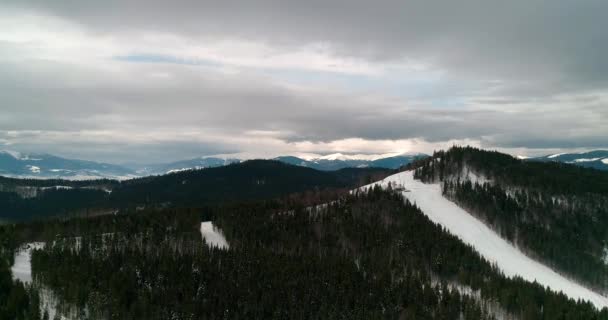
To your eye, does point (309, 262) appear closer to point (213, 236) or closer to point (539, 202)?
point (213, 236)

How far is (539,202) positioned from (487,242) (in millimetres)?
36658

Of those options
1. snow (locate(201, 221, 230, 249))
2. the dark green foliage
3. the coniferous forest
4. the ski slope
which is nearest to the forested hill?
the coniferous forest

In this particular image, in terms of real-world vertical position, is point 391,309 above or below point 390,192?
below

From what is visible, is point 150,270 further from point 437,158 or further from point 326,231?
point 437,158

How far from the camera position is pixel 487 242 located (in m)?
130

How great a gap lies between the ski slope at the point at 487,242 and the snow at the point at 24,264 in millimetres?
118673

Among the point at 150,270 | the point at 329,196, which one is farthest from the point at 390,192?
the point at 150,270

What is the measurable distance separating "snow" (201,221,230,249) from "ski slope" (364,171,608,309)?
7376 centimetres

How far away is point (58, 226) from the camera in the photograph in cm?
11681

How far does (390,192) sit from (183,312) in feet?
334

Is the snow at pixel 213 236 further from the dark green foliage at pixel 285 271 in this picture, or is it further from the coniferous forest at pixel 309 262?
the dark green foliage at pixel 285 271

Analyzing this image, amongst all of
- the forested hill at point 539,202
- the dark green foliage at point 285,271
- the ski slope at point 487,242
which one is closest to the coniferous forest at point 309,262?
the dark green foliage at point 285,271

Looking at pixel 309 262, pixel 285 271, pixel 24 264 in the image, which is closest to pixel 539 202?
pixel 309 262

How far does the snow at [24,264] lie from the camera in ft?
259
